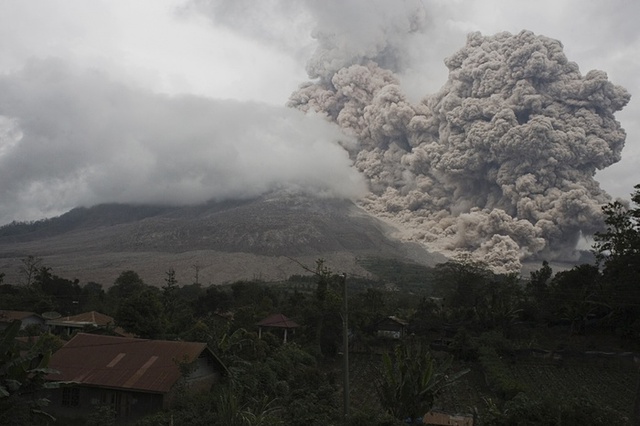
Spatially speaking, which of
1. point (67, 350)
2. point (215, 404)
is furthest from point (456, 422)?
point (67, 350)

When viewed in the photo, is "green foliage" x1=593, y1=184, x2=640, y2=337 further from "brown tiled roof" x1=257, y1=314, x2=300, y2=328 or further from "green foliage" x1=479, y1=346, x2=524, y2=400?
"brown tiled roof" x1=257, y1=314, x2=300, y2=328

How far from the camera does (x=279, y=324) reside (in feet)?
136

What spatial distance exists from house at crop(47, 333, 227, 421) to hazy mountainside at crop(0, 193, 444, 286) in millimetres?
50324

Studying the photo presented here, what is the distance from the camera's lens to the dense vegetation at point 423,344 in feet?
54.3

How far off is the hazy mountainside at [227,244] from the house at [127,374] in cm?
5032

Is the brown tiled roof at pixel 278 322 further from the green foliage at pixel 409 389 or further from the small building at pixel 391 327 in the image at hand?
the green foliage at pixel 409 389

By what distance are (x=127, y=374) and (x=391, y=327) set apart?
27211 mm

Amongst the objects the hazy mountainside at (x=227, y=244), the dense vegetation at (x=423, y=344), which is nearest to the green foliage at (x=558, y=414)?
the dense vegetation at (x=423, y=344)

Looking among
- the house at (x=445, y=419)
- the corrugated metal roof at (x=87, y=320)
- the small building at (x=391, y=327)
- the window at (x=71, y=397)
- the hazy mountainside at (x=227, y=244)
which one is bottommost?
the house at (x=445, y=419)

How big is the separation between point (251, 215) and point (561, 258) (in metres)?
54.6

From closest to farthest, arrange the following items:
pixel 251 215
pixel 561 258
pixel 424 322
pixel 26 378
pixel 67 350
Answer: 1. pixel 26 378
2. pixel 67 350
3. pixel 424 322
4. pixel 561 258
5. pixel 251 215

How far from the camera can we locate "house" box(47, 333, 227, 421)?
1903 cm

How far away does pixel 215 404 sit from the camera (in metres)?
19.4

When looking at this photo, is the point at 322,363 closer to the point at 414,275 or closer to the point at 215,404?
the point at 215,404
